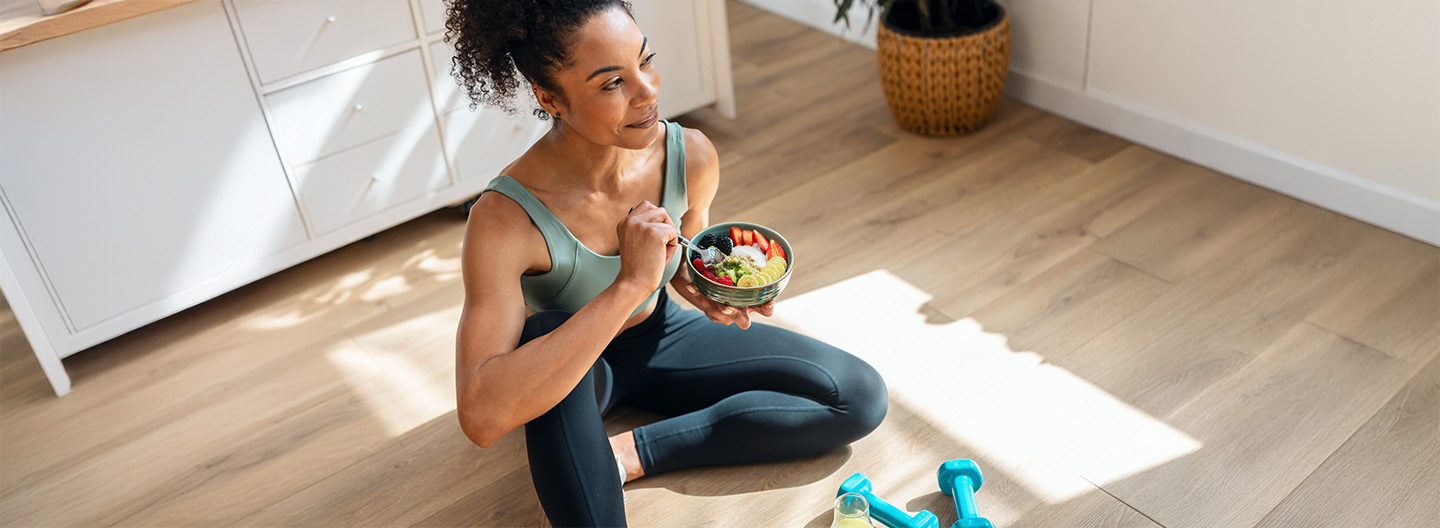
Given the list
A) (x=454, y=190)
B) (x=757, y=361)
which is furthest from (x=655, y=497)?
(x=454, y=190)

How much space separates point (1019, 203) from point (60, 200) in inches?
82.8

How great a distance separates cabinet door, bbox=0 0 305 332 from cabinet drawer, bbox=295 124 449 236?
8 centimetres

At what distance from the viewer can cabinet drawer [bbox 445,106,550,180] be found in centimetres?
261

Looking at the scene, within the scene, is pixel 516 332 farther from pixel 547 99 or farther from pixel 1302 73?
pixel 1302 73

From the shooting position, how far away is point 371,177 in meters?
2.53

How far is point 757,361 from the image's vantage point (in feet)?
5.87

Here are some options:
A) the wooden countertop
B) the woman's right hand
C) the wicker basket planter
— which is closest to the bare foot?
the woman's right hand

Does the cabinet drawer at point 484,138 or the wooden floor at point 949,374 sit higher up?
the cabinet drawer at point 484,138

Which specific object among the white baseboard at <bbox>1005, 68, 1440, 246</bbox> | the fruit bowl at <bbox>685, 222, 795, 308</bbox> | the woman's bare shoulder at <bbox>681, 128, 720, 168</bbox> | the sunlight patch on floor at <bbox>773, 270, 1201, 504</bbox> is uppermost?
the woman's bare shoulder at <bbox>681, 128, 720, 168</bbox>

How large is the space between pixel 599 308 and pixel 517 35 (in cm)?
38

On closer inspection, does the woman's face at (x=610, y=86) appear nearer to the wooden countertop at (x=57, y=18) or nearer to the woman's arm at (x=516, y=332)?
the woman's arm at (x=516, y=332)

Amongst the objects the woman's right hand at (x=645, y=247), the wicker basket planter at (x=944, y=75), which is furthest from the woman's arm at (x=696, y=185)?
the wicker basket planter at (x=944, y=75)

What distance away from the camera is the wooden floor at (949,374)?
178 cm

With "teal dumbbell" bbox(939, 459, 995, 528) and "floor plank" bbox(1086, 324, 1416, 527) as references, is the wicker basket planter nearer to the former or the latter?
"floor plank" bbox(1086, 324, 1416, 527)
